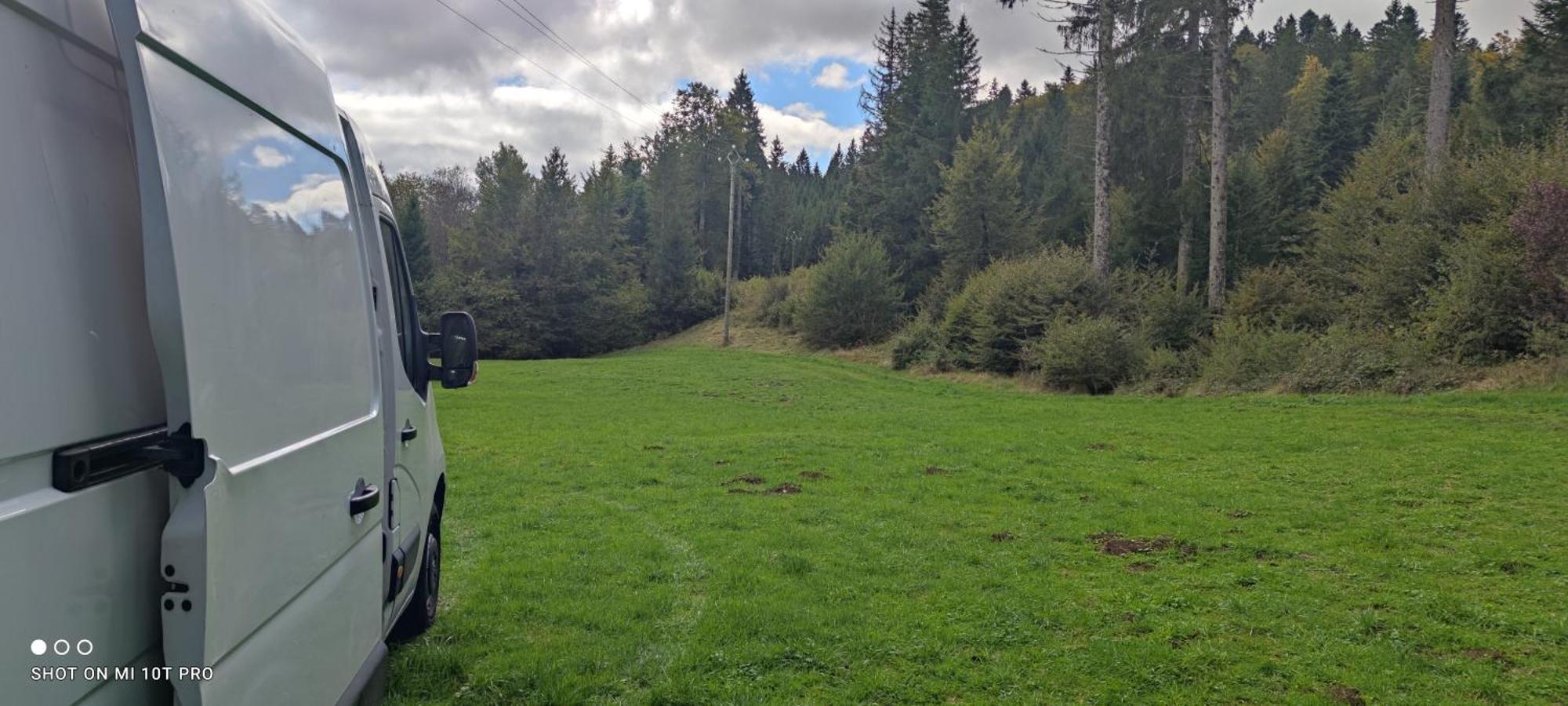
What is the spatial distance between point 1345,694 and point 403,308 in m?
5.17

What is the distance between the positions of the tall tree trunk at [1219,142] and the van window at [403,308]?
910 inches

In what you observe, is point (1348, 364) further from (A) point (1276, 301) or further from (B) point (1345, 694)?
(B) point (1345, 694)

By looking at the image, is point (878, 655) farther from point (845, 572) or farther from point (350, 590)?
point (350, 590)

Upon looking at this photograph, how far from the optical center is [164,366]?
163cm

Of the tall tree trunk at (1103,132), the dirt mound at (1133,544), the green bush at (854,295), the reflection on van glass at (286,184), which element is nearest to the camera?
the reflection on van glass at (286,184)

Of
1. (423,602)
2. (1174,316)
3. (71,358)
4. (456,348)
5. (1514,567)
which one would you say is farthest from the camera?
(1174,316)

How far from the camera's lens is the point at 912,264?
4056 centimetres

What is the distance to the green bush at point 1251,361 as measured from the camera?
17.5 meters

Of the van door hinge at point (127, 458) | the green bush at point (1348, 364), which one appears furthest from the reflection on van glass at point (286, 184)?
the green bush at point (1348, 364)

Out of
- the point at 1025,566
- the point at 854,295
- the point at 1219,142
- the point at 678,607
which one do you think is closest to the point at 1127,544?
the point at 1025,566

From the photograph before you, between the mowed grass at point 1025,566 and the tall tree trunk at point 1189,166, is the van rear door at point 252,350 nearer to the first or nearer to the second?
the mowed grass at point 1025,566

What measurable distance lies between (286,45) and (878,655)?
4.01 m

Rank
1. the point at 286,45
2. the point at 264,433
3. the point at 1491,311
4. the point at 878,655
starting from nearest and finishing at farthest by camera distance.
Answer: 1. the point at 264,433
2. the point at 286,45
3. the point at 878,655
4. the point at 1491,311

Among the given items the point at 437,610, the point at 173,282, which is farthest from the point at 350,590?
the point at 437,610
